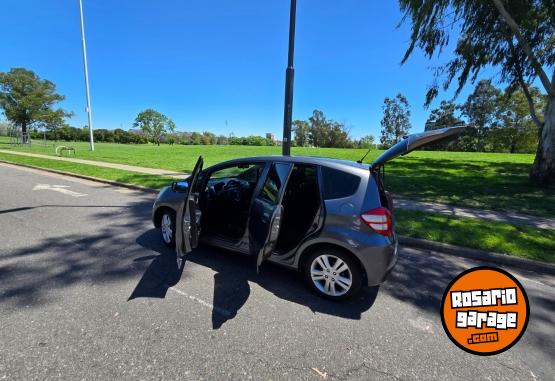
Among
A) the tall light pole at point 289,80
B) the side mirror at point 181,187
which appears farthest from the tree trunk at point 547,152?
the side mirror at point 181,187

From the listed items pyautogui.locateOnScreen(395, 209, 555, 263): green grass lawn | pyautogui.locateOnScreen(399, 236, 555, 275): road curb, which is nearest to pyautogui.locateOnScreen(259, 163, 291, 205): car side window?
pyautogui.locateOnScreen(399, 236, 555, 275): road curb

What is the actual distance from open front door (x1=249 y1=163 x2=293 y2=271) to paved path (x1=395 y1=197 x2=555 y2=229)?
475 cm

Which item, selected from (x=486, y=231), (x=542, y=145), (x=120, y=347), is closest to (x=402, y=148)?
(x=120, y=347)

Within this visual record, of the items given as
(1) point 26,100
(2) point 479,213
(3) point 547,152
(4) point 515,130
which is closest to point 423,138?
(2) point 479,213

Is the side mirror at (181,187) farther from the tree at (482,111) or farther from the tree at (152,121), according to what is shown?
the tree at (152,121)

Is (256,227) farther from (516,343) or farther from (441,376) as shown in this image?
(516,343)

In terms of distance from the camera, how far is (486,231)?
16.6 ft

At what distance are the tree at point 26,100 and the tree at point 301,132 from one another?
71093mm

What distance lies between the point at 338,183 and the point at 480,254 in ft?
9.89

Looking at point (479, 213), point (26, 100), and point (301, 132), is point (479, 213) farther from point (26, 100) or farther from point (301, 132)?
point (301, 132)

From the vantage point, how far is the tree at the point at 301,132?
3957 inches

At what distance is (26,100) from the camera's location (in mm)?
40219

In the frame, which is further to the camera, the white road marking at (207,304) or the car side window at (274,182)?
the car side window at (274,182)

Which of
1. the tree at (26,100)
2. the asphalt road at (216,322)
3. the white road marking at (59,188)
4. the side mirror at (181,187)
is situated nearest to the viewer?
the asphalt road at (216,322)
